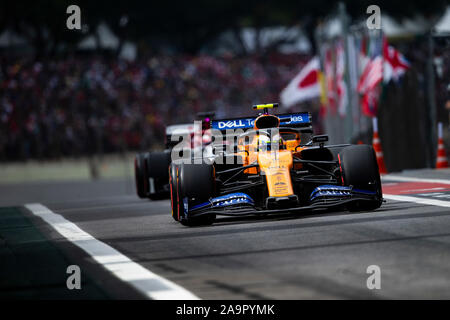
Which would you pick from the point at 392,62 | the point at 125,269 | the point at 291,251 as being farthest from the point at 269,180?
the point at 392,62

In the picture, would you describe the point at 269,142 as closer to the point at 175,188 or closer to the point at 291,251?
the point at 175,188

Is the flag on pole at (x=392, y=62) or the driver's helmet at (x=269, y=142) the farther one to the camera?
the flag on pole at (x=392, y=62)

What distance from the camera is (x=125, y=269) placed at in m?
7.59

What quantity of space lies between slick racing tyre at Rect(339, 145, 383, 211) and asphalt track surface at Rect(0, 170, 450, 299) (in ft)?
1.02

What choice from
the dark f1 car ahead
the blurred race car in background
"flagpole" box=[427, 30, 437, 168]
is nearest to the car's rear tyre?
the dark f1 car ahead

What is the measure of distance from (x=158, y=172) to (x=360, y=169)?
6447mm

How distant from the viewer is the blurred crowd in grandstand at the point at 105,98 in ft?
112

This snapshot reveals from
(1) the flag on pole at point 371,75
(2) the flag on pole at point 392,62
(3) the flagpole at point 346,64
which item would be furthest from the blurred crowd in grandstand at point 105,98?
(2) the flag on pole at point 392,62

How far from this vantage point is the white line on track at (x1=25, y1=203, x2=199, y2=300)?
6.37 m

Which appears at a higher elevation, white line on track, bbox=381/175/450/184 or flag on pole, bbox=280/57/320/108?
flag on pole, bbox=280/57/320/108

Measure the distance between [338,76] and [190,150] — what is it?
11150 millimetres

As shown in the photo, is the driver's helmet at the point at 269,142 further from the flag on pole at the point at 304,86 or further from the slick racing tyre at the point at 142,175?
the flag on pole at the point at 304,86

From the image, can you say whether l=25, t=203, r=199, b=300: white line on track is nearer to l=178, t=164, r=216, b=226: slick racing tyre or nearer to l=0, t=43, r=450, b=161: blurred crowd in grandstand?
l=178, t=164, r=216, b=226: slick racing tyre

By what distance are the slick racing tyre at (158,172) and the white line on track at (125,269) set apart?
16.0 ft
